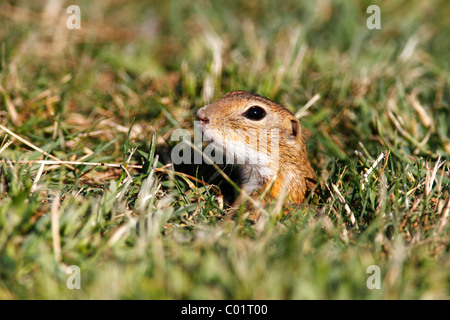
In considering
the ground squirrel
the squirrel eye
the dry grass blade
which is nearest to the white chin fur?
the ground squirrel

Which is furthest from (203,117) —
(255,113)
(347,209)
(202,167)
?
(347,209)

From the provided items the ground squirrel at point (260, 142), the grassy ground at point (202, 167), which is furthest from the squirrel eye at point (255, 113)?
the grassy ground at point (202, 167)

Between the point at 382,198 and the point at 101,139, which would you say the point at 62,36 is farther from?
the point at 382,198

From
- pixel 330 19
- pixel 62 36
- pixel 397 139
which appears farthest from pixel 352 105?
pixel 62 36

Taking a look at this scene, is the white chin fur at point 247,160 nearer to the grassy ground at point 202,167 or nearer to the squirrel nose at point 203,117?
the squirrel nose at point 203,117

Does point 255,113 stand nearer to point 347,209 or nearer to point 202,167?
point 202,167

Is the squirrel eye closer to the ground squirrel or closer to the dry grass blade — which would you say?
the ground squirrel

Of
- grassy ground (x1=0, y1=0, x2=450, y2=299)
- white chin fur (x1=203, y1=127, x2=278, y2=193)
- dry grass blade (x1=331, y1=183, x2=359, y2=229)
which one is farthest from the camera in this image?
white chin fur (x1=203, y1=127, x2=278, y2=193)
